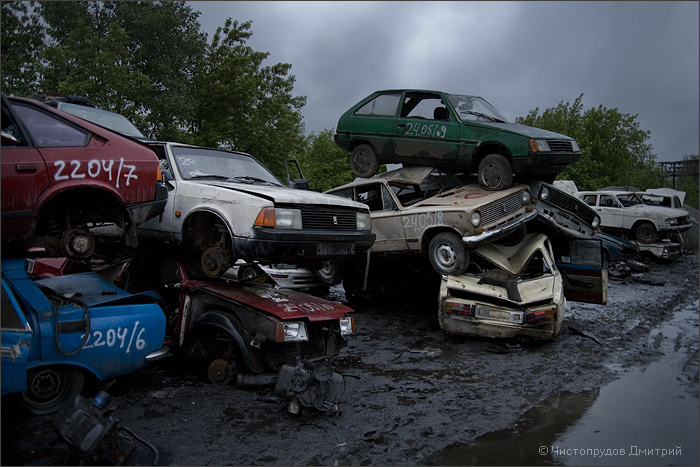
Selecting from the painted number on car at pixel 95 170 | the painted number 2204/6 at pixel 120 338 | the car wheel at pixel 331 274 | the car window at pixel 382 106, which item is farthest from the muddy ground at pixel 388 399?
the car window at pixel 382 106

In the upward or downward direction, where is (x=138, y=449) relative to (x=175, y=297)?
downward

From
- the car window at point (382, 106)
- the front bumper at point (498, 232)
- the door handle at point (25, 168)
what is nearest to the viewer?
the door handle at point (25, 168)

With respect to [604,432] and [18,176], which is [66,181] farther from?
[604,432]

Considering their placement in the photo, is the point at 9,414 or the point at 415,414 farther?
the point at 415,414

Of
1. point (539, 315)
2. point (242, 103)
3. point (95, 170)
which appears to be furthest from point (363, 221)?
point (242, 103)

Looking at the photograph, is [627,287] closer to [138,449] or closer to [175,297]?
[175,297]

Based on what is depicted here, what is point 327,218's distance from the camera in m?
5.83

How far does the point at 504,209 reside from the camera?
8.30m

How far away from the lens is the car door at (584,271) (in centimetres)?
869

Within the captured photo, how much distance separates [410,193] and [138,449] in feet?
21.8

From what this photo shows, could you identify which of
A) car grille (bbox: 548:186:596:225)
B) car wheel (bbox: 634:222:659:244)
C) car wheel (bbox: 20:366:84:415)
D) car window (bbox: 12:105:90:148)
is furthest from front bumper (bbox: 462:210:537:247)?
car wheel (bbox: 634:222:659:244)

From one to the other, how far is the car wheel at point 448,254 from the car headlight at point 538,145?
1693 millimetres

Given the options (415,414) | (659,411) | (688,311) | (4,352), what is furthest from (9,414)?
(688,311)

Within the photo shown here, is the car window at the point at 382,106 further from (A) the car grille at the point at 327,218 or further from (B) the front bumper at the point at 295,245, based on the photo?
(B) the front bumper at the point at 295,245
